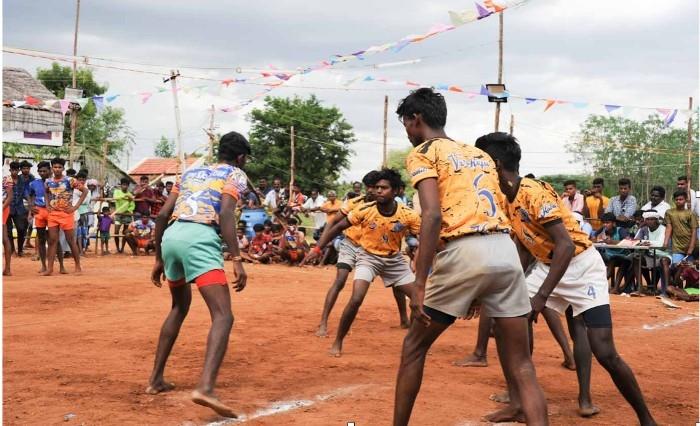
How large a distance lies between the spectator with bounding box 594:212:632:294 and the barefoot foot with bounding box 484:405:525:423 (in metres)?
8.98

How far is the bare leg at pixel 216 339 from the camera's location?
4.50m

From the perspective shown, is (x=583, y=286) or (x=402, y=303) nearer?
(x=583, y=286)

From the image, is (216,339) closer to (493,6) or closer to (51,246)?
(493,6)

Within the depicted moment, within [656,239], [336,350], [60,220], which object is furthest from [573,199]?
[60,220]

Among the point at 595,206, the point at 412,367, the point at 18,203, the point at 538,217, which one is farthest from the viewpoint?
the point at 18,203

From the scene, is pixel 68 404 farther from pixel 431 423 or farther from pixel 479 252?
pixel 479 252

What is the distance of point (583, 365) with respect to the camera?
5168 mm

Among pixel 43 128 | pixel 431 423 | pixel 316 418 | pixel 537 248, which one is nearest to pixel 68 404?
pixel 316 418

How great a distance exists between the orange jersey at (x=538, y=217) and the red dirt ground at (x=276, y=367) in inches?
45.1

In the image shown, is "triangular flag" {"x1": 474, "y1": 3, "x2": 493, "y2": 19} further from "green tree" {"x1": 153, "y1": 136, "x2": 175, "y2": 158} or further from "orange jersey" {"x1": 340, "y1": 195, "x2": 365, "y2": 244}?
"green tree" {"x1": 153, "y1": 136, "x2": 175, "y2": 158}

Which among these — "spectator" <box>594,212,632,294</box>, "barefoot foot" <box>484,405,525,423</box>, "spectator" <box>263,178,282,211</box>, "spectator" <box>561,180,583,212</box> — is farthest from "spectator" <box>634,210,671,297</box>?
"spectator" <box>263,178,282,211</box>

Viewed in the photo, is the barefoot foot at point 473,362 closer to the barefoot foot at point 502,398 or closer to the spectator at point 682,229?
the barefoot foot at point 502,398

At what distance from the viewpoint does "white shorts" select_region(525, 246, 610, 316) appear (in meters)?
4.98

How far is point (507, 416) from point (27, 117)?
28628 millimetres
